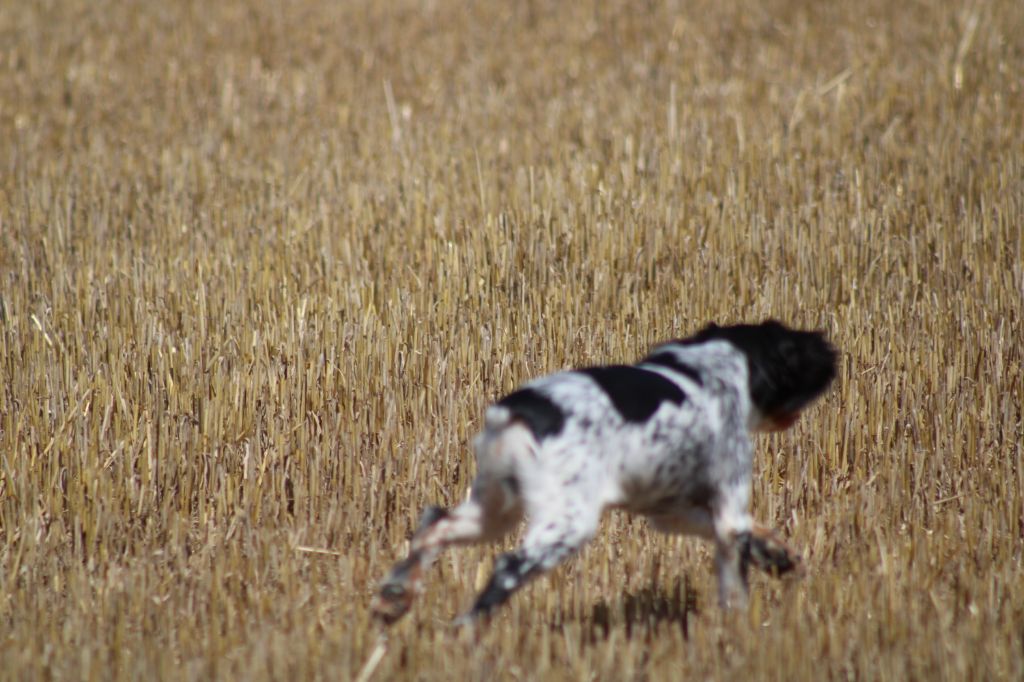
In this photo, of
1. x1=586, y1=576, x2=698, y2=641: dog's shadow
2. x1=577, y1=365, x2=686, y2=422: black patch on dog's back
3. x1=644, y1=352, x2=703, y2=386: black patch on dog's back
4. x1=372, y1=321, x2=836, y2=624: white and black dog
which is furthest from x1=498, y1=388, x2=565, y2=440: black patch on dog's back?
x1=586, y1=576, x2=698, y2=641: dog's shadow

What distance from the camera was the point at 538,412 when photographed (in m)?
2.94

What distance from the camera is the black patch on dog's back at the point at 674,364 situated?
327 cm

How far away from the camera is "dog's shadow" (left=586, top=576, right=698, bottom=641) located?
3283 millimetres

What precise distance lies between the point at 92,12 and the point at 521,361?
28.6 feet

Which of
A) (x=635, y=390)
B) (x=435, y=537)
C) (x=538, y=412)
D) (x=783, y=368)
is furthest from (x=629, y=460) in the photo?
(x=783, y=368)

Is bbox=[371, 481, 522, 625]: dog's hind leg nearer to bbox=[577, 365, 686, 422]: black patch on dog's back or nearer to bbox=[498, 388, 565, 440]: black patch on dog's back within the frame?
bbox=[498, 388, 565, 440]: black patch on dog's back

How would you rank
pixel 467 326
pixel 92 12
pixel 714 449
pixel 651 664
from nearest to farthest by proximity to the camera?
1. pixel 651 664
2. pixel 714 449
3. pixel 467 326
4. pixel 92 12

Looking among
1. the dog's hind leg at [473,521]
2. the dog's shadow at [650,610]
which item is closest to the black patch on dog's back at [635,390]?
the dog's hind leg at [473,521]

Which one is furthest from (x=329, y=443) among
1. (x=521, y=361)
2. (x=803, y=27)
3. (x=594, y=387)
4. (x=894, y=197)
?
(x=803, y=27)

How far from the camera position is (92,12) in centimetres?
1169

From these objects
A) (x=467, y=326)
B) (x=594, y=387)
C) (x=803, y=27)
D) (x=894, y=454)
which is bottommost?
(x=894, y=454)

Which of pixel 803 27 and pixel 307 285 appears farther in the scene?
pixel 803 27

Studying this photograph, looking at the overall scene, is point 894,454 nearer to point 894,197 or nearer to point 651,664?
point 651,664

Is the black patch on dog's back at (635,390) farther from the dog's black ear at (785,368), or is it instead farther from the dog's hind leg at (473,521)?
the dog's black ear at (785,368)
